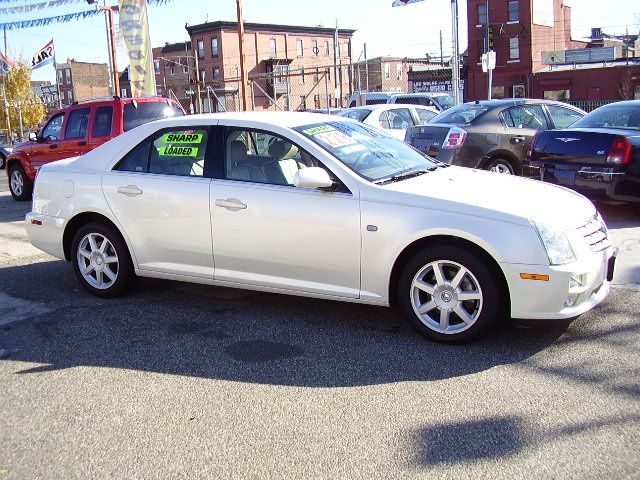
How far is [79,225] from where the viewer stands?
619 centimetres

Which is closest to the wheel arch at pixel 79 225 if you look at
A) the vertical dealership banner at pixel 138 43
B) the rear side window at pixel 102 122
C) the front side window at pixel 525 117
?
the rear side window at pixel 102 122

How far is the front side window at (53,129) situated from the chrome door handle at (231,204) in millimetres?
8691

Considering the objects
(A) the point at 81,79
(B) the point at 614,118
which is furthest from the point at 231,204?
(A) the point at 81,79

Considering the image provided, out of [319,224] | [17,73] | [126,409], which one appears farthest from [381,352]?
[17,73]

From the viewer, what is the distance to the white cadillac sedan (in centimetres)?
439

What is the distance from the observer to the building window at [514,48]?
48.4 m

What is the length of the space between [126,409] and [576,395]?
254cm

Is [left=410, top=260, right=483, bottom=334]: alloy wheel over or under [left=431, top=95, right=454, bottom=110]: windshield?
under

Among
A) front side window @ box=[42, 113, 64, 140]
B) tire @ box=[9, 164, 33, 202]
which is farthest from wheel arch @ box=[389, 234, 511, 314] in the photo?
tire @ box=[9, 164, 33, 202]

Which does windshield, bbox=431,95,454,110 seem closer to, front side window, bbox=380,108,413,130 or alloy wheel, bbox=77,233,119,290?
front side window, bbox=380,108,413,130

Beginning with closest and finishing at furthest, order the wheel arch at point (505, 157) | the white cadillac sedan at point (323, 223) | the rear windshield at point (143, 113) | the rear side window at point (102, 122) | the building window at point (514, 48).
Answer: the white cadillac sedan at point (323, 223) → the wheel arch at point (505, 157) → the rear windshield at point (143, 113) → the rear side window at point (102, 122) → the building window at point (514, 48)

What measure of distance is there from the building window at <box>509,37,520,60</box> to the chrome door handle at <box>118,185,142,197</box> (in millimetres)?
47213

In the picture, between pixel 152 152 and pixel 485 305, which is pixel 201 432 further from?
pixel 152 152

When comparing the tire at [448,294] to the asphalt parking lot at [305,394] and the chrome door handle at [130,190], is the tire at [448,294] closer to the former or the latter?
the asphalt parking lot at [305,394]
